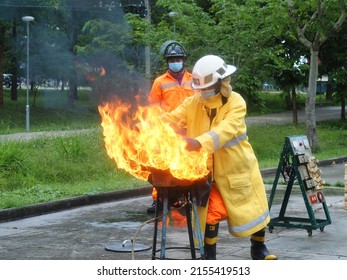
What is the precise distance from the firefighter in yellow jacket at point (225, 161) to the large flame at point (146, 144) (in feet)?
0.85

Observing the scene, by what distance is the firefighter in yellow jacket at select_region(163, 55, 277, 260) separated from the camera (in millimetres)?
6281

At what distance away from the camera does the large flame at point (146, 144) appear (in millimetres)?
5934

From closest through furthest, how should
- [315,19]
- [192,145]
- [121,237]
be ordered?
[192,145], [121,237], [315,19]

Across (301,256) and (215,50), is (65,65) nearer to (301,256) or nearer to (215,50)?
(215,50)

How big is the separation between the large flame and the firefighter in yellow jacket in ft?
0.85

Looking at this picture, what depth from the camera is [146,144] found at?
6.07 m

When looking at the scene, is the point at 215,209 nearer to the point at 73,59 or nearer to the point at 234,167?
the point at 234,167

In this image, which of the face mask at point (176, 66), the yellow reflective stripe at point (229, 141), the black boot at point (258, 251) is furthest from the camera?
the face mask at point (176, 66)

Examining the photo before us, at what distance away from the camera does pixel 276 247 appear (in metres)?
8.01

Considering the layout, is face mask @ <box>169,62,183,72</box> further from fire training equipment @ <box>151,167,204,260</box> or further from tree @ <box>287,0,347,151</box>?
tree @ <box>287,0,347,151</box>

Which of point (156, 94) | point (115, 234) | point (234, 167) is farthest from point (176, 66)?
point (234, 167)

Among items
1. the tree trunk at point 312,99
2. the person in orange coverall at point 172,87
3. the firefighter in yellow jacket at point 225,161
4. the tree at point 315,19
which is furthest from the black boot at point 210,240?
the tree trunk at point 312,99

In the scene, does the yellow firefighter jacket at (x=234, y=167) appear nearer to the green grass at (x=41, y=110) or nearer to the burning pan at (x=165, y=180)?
the burning pan at (x=165, y=180)

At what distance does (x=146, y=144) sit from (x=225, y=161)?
2.29ft
